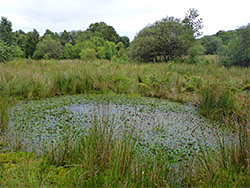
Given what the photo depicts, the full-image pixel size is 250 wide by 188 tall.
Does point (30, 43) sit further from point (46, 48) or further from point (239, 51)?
point (239, 51)

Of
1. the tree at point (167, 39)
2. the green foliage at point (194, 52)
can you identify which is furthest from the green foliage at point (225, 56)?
the tree at point (167, 39)

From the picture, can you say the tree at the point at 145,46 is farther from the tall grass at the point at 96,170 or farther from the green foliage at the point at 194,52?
the tall grass at the point at 96,170

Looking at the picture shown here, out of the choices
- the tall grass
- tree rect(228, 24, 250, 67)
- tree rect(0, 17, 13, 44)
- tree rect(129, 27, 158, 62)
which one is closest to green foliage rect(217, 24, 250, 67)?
tree rect(228, 24, 250, 67)

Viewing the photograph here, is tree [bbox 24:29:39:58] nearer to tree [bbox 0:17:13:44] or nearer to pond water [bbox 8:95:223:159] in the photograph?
tree [bbox 0:17:13:44]

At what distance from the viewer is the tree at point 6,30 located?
20.9 m

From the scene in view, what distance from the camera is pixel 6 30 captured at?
69.7ft

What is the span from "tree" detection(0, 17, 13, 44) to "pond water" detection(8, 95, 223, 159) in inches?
910

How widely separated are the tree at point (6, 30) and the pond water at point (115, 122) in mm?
23108

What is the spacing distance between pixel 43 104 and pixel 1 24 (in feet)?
80.9

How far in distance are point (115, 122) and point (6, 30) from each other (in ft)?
85.0

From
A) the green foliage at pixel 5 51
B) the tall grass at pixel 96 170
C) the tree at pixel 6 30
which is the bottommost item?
the tall grass at pixel 96 170

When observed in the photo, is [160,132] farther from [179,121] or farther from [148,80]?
[148,80]

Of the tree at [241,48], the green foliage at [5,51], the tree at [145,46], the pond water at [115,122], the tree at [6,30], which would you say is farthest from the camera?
the tree at [6,30]

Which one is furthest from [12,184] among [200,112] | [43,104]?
[200,112]
